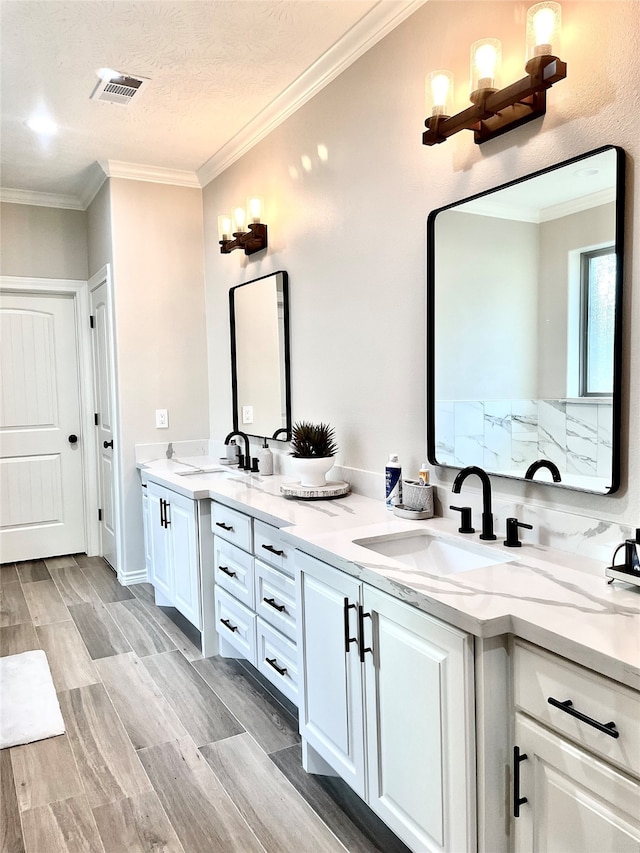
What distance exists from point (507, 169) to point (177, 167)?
8.92ft

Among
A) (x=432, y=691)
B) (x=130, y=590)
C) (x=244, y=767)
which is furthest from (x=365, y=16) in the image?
(x=130, y=590)

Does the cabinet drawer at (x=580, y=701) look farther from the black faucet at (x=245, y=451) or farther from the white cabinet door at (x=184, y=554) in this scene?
the black faucet at (x=245, y=451)

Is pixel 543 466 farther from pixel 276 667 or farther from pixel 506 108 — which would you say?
pixel 276 667

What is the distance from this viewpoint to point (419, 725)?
5.03 ft

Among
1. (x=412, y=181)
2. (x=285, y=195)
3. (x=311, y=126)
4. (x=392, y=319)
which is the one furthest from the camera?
(x=285, y=195)

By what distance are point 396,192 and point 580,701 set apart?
74.9 inches

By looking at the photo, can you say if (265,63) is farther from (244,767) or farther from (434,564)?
(244,767)

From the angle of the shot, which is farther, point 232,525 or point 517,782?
point 232,525

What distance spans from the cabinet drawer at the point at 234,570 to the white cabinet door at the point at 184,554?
15 centimetres

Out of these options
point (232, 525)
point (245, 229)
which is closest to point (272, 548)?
point (232, 525)

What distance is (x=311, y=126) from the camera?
9.77ft

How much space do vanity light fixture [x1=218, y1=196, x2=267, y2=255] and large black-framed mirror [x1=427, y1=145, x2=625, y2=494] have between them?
1403mm

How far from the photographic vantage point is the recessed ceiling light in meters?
3.23

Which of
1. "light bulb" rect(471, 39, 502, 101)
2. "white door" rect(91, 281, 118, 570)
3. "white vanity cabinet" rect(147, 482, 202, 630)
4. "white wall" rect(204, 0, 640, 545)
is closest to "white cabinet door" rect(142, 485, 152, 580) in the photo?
"white vanity cabinet" rect(147, 482, 202, 630)
